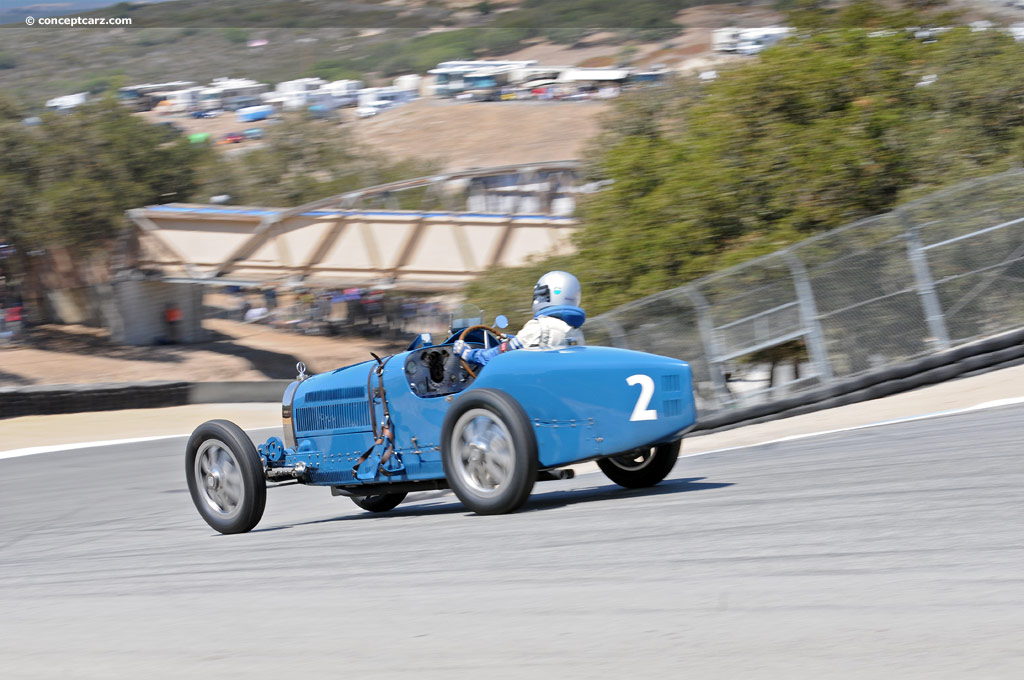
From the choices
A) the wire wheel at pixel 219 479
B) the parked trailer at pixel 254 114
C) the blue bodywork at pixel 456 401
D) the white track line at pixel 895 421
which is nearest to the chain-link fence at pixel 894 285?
the white track line at pixel 895 421

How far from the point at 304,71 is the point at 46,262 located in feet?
397

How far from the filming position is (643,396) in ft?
21.9

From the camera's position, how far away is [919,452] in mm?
7664

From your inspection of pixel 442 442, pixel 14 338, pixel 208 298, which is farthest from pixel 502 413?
pixel 208 298

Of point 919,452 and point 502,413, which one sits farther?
point 919,452

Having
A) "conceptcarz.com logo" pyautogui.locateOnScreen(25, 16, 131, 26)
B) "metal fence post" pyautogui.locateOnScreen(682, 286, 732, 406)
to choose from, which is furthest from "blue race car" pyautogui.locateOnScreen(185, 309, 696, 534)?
"conceptcarz.com logo" pyautogui.locateOnScreen(25, 16, 131, 26)

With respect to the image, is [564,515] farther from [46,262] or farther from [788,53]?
[46,262]

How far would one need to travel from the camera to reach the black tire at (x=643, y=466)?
25.0 feet

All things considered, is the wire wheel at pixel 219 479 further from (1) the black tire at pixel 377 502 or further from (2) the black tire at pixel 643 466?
(2) the black tire at pixel 643 466

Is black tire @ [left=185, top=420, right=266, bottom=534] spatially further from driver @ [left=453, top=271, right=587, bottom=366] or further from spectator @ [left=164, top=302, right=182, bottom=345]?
spectator @ [left=164, top=302, right=182, bottom=345]

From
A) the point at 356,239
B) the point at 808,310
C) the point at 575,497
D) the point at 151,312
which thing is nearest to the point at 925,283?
the point at 808,310

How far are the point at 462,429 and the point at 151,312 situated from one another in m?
42.0

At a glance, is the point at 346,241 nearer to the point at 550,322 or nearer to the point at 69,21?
the point at 550,322

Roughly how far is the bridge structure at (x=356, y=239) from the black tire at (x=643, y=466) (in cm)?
2947
